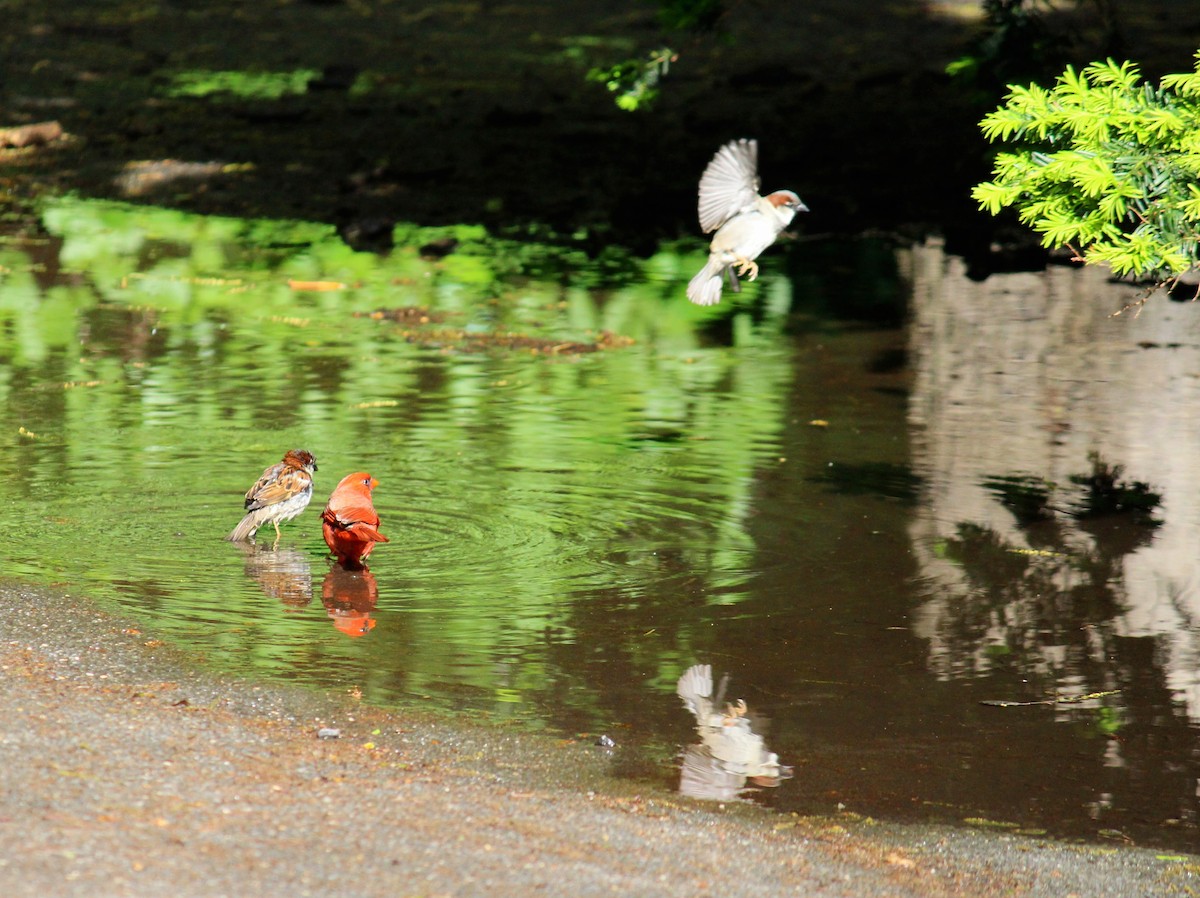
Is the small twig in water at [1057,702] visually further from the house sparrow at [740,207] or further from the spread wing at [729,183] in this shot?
the spread wing at [729,183]

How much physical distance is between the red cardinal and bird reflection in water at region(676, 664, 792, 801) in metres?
1.87

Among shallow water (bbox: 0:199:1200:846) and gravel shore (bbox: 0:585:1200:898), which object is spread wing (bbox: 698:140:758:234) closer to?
shallow water (bbox: 0:199:1200:846)

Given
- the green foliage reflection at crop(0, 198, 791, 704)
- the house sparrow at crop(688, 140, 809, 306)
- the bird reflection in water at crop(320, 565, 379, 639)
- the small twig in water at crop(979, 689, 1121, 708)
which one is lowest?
the small twig in water at crop(979, 689, 1121, 708)

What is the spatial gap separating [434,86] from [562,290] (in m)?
11.2

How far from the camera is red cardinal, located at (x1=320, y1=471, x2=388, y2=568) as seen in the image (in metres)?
8.52

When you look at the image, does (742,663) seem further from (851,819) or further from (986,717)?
(851,819)

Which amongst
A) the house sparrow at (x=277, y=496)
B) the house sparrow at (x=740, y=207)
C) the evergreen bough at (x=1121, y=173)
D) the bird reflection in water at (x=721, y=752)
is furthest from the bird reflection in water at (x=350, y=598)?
the evergreen bough at (x=1121, y=173)

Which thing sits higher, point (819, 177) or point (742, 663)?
point (819, 177)

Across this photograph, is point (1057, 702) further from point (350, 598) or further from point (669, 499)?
point (669, 499)

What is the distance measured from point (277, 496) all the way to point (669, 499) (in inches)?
94.4

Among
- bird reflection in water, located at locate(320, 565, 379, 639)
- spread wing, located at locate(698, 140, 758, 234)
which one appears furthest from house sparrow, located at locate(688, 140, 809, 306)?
bird reflection in water, located at locate(320, 565, 379, 639)

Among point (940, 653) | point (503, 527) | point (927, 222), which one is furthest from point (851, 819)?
point (927, 222)

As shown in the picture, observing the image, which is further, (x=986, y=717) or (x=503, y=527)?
(x=503, y=527)

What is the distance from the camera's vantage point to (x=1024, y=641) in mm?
8094
